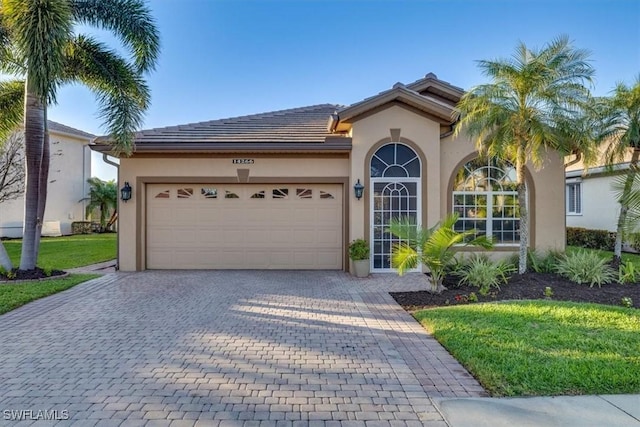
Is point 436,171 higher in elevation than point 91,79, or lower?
lower

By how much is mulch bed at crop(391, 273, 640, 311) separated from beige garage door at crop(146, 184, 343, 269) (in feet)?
12.4

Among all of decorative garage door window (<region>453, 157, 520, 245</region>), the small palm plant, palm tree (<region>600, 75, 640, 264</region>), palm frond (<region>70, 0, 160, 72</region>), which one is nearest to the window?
palm tree (<region>600, 75, 640, 264</region>)

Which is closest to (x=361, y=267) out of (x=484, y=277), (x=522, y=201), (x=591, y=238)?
(x=484, y=277)

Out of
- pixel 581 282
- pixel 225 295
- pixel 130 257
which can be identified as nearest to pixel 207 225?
pixel 130 257

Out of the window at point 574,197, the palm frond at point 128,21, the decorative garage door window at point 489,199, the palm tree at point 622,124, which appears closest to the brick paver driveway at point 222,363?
the decorative garage door window at point 489,199

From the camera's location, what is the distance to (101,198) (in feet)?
89.0

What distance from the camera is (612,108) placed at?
993 centimetres

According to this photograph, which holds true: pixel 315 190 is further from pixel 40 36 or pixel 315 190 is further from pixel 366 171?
pixel 40 36

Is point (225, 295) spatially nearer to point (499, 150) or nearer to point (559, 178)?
point (499, 150)

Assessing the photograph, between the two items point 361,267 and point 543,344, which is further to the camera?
point 361,267

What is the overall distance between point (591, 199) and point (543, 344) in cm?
1626

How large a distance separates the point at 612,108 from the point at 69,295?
13.8m

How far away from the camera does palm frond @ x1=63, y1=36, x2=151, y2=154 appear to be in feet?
34.3

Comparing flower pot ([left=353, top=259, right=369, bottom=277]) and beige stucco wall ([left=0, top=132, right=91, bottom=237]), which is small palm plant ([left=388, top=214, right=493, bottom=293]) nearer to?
flower pot ([left=353, top=259, right=369, bottom=277])
